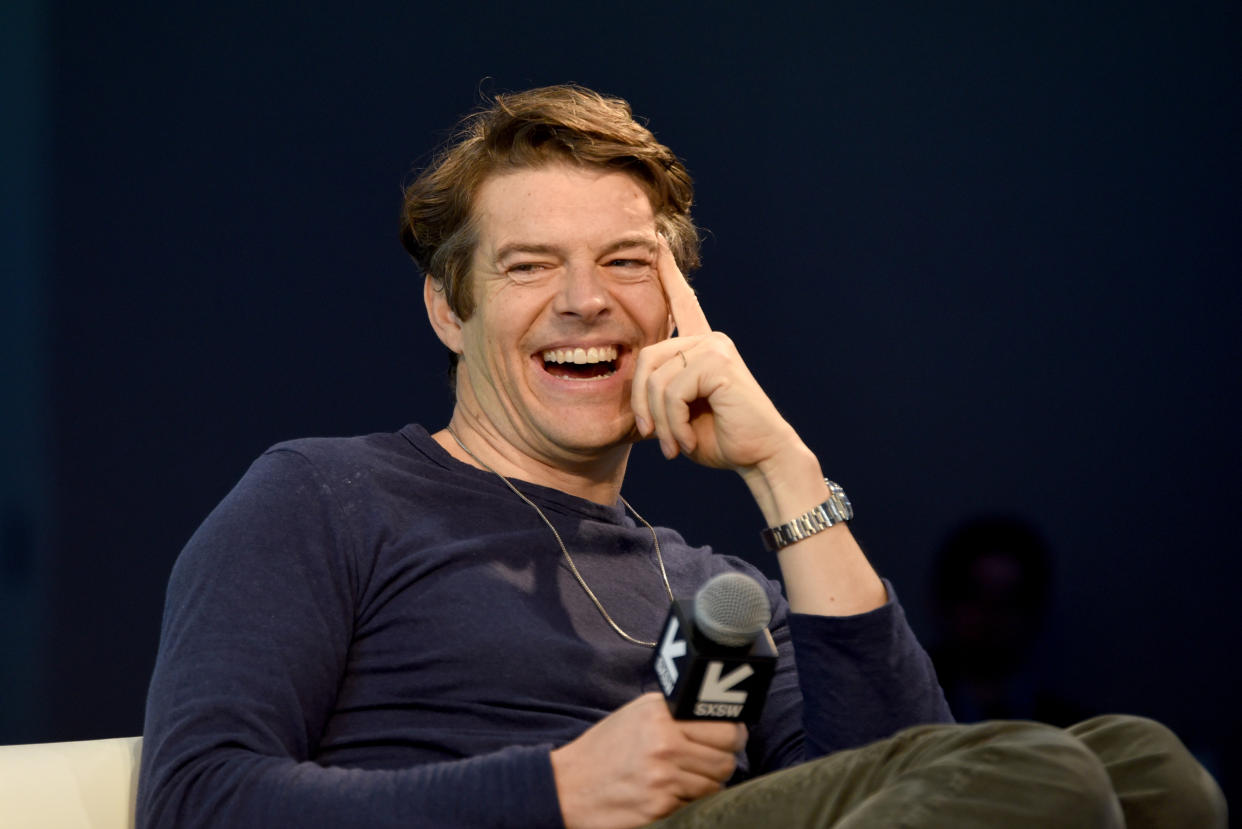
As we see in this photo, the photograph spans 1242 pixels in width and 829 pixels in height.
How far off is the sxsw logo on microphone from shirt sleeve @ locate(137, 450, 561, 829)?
154mm

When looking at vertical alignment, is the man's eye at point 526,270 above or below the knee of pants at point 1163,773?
above

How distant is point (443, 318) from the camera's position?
1.76 meters

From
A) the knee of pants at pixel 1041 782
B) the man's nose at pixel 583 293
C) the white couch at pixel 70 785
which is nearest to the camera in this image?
the knee of pants at pixel 1041 782

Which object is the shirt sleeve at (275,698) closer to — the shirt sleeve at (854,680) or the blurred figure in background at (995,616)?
the shirt sleeve at (854,680)

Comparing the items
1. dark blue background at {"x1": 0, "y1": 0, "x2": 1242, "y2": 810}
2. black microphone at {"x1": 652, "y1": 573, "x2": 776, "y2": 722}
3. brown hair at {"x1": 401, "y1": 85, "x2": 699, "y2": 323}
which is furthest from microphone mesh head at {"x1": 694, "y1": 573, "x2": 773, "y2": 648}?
dark blue background at {"x1": 0, "y1": 0, "x2": 1242, "y2": 810}

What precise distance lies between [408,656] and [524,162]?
25.2 inches

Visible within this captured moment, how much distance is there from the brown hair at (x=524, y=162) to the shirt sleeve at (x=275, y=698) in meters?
0.41

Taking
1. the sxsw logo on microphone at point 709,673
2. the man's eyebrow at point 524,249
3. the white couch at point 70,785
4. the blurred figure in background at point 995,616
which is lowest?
the blurred figure in background at point 995,616

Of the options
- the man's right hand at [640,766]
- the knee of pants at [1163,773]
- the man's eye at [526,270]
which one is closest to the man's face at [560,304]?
the man's eye at [526,270]

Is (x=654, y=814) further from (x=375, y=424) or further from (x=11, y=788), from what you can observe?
(x=375, y=424)

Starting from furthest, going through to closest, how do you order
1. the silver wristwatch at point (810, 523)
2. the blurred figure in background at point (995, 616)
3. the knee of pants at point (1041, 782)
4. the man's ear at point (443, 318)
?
1. the blurred figure in background at point (995, 616)
2. the man's ear at point (443, 318)
3. the silver wristwatch at point (810, 523)
4. the knee of pants at point (1041, 782)

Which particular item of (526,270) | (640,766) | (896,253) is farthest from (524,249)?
(896,253)

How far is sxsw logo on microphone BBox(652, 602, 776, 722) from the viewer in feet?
3.31

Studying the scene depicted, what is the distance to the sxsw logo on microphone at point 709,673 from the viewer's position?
1009mm
